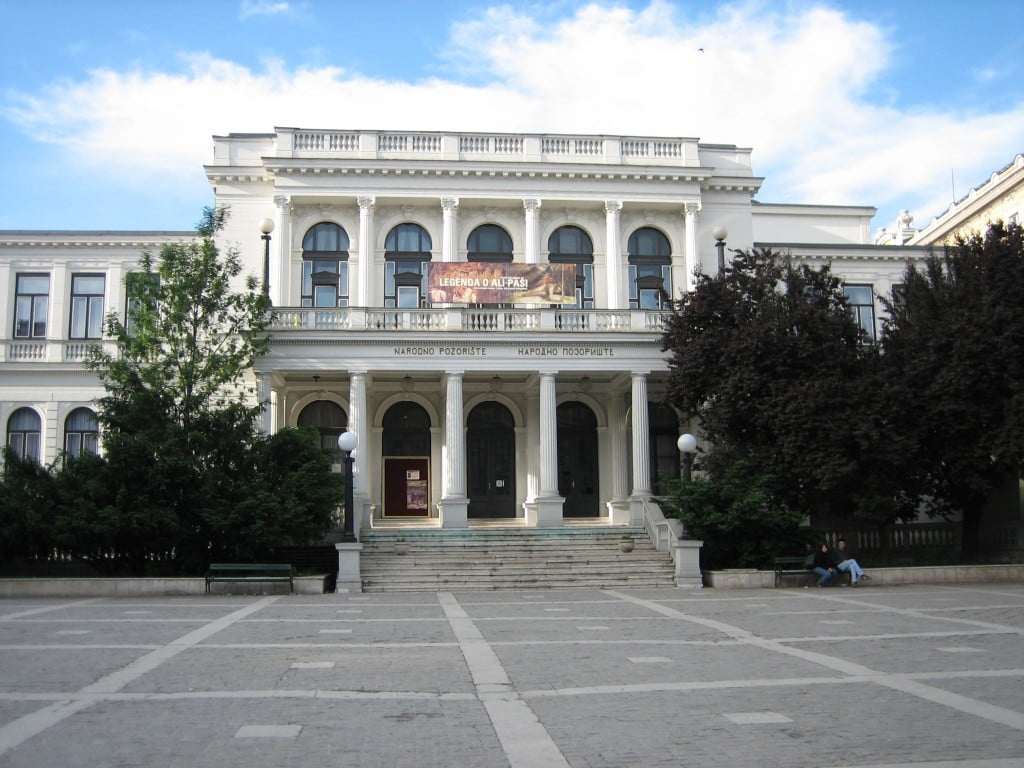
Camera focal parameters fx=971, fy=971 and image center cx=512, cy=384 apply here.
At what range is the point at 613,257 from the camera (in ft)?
117

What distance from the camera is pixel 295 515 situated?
24422 mm

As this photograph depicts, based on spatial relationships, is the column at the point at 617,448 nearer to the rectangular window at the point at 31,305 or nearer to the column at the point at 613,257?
the column at the point at 613,257

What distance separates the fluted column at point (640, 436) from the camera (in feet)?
102

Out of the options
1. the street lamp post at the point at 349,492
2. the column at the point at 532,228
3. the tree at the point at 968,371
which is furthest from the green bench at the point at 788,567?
the column at the point at 532,228

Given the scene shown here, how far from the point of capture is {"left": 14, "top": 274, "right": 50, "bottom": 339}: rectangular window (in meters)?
36.3

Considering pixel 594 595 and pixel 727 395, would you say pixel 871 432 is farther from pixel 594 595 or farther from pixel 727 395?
pixel 594 595

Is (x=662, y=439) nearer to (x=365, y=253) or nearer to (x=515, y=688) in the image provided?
(x=365, y=253)

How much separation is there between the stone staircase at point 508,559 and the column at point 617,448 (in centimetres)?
524

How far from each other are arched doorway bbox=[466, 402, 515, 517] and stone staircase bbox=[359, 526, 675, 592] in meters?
5.56

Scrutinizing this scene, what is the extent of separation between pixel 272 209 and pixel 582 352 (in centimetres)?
1308

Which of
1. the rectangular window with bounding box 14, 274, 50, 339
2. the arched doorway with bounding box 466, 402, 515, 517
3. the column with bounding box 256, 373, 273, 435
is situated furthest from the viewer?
the rectangular window with bounding box 14, 274, 50, 339

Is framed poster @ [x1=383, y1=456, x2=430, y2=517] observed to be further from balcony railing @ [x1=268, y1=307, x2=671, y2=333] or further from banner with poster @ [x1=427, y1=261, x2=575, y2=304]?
banner with poster @ [x1=427, y1=261, x2=575, y2=304]

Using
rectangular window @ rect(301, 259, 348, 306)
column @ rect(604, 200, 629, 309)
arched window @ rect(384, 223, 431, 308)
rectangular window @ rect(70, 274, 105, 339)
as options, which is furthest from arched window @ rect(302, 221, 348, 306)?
column @ rect(604, 200, 629, 309)

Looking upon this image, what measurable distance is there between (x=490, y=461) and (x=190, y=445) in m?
13.3
